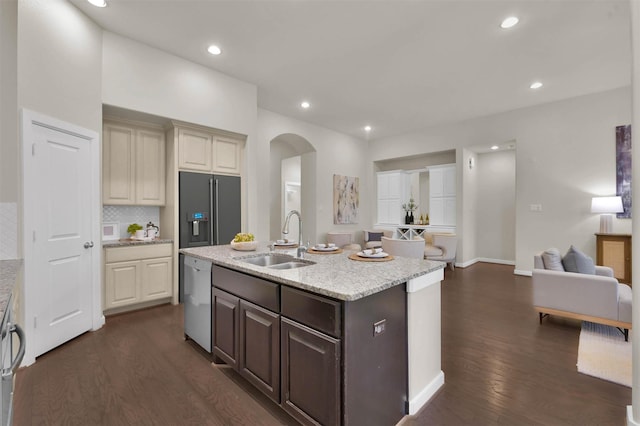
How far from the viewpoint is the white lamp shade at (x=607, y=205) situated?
173 inches

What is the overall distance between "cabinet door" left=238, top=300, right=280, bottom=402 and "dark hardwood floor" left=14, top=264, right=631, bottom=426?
0.16 m

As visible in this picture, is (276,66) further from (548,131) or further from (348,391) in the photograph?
(548,131)

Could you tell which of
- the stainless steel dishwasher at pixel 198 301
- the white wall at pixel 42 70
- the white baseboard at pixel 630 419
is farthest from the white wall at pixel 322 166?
the white baseboard at pixel 630 419

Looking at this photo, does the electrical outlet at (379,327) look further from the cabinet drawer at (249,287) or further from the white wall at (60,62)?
the white wall at (60,62)

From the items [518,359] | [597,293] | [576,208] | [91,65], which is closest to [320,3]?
[91,65]

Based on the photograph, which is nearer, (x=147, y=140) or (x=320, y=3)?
(x=320, y=3)

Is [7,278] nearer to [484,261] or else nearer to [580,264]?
[580,264]

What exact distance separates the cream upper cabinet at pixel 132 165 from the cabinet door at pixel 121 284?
0.82 m

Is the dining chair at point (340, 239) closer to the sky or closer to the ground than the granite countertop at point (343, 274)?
closer to the ground

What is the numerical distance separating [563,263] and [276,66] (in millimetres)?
4335

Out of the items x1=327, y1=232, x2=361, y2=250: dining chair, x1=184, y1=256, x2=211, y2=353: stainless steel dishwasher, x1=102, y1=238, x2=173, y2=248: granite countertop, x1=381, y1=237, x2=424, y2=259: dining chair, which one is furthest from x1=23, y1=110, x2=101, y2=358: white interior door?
x1=327, y1=232, x2=361, y2=250: dining chair

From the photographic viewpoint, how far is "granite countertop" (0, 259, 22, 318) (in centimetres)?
125

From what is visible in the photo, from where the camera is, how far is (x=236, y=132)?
4363mm

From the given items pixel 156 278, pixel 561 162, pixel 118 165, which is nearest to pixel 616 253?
pixel 561 162
